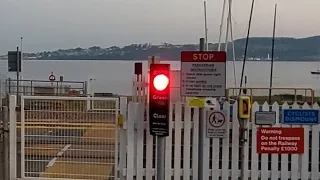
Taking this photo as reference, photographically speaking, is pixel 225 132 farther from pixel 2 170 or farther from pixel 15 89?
pixel 15 89

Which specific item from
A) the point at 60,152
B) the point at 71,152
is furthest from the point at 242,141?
the point at 60,152

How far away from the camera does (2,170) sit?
799 centimetres

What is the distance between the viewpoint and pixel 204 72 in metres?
6.30

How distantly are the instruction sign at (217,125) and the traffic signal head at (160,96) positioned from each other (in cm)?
152

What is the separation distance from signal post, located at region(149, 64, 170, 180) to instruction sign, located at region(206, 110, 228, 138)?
1457mm

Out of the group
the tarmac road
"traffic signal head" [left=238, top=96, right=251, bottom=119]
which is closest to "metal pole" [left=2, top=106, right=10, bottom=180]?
the tarmac road

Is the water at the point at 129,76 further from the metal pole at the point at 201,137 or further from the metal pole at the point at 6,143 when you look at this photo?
the metal pole at the point at 6,143

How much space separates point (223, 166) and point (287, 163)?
0.90 m

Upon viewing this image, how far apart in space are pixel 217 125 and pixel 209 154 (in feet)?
1.45

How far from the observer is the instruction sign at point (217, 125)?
7117mm

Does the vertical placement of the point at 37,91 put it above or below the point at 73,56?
below

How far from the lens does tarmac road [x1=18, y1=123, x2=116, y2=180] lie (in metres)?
7.72

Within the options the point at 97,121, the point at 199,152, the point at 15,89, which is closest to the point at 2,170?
the point at 97,121

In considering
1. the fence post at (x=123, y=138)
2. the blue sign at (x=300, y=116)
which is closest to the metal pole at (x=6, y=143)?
the fence post at (x=123, y=138)
